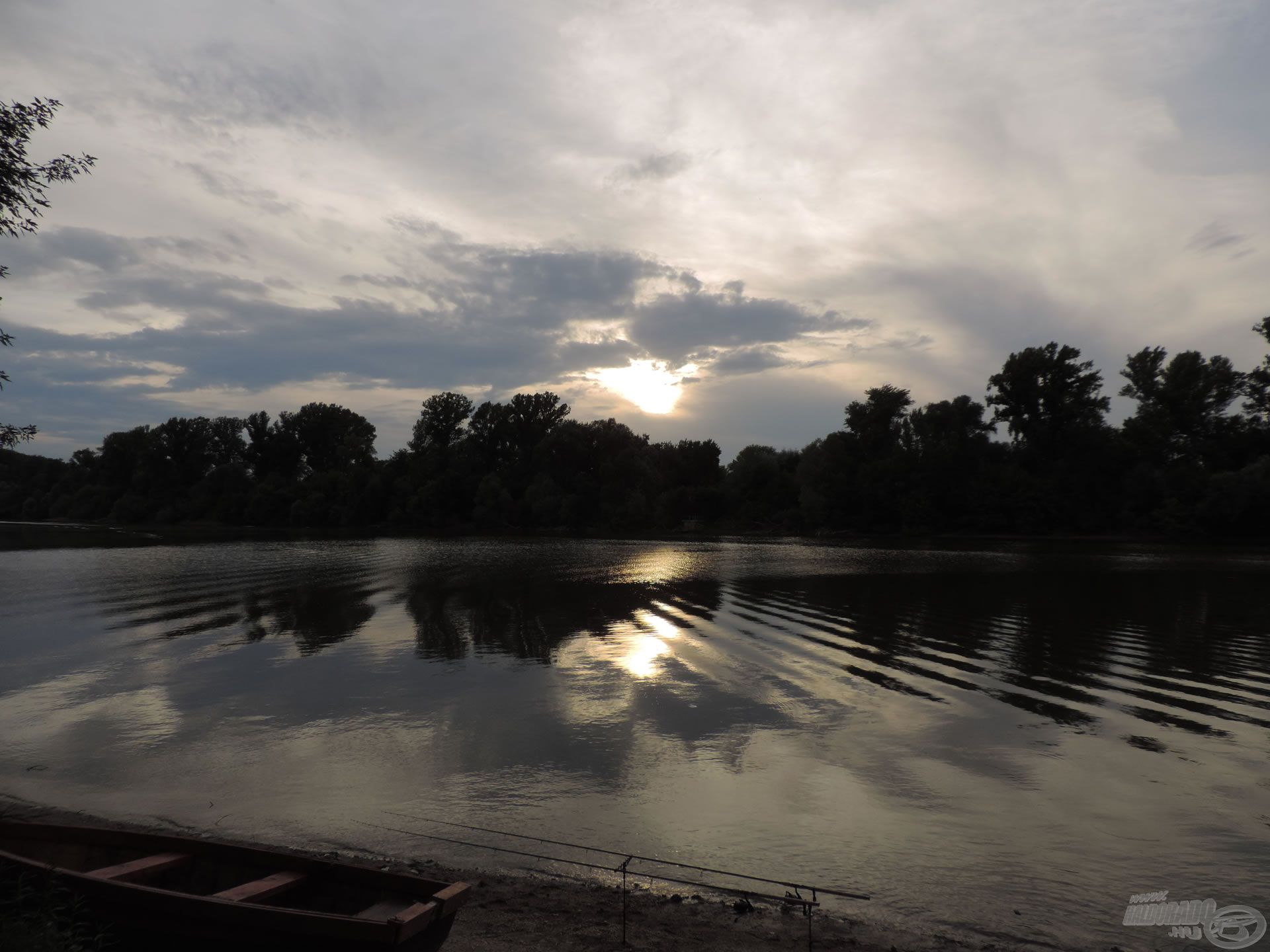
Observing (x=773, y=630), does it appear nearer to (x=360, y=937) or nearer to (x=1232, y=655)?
(x=1232, y=655)

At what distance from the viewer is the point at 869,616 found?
22047 mm

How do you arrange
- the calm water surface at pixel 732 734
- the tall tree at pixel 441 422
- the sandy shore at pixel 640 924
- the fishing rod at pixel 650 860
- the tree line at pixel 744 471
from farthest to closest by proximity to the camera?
the tall tree at pixel 441 422, the tree line at pixel 744 471, the calm water surface at pixel 732 734, the fishing rod at pixel 650 860, the sandy shore at pixel 640 924

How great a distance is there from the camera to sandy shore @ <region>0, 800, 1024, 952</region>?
206 inches

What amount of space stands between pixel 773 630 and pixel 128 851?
15.9 m

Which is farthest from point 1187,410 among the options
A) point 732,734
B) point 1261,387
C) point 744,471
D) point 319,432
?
point 319,432

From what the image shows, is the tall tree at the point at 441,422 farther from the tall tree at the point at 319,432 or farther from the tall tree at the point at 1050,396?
the tall tree at the point at 1050,396

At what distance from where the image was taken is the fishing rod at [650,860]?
612 centimetres

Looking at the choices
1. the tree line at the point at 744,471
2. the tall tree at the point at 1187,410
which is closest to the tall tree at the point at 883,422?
the tree line at the point at 744,471

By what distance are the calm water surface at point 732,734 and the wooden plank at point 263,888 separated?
224cm

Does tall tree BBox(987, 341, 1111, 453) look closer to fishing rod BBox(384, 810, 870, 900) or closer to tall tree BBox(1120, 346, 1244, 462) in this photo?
tall tree BBox(1120, 346, 1244, 462)

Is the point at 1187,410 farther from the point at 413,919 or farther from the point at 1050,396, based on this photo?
the point at 413,919

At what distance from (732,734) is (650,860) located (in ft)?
13.5

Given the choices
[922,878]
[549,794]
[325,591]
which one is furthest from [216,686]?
[325,591]

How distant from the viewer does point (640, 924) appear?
217 inches
